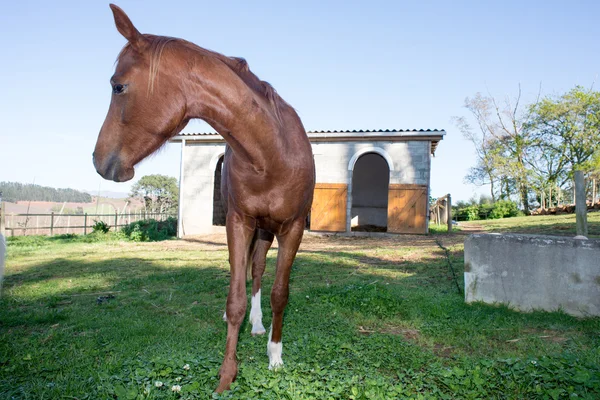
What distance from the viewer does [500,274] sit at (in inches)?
176

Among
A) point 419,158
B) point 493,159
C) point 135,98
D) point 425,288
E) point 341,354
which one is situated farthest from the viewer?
point 493,159

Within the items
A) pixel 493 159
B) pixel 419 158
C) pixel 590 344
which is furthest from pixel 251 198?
pixel 493 159

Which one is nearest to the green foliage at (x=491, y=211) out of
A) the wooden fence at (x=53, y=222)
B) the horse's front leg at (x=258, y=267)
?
the wooden fence at (x=53, y=222)

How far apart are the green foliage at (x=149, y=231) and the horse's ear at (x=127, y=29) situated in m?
13.5

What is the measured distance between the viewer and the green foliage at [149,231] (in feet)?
48.7

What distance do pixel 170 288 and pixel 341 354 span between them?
3.33m

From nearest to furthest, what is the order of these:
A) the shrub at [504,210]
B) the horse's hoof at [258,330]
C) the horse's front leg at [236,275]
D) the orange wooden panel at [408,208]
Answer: the horse's front leg at [236,275] < the horse's hoof at [258,330] < the orange wooden panel at [408,208] < the shrub at [504,210]

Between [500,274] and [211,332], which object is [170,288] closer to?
[211,332]

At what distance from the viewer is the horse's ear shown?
189cm

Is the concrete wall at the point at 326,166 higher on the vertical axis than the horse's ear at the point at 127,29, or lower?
higher

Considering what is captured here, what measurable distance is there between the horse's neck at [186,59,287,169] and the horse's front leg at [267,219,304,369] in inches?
23.2

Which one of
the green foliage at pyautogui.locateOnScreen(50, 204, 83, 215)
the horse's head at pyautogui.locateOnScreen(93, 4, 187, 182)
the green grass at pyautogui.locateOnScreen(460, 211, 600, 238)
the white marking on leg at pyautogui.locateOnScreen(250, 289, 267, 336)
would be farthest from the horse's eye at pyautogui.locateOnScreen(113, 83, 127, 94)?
the green foliage at pyautogui.locateOnScreen(50, 204, 83, 215)

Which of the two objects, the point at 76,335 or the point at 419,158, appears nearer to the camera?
the point at 76,335

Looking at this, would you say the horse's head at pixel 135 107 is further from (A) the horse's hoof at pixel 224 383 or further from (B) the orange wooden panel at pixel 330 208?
(B) the orange wooden panel at pixel 330 208
